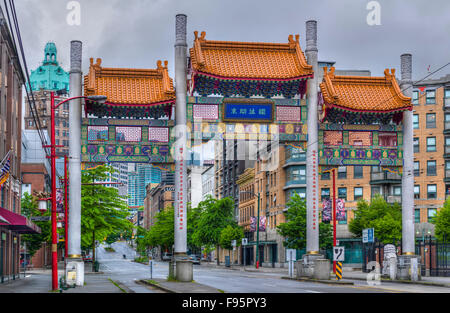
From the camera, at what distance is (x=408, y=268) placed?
4075 centimetres

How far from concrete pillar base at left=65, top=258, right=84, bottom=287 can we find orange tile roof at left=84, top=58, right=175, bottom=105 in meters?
8.70

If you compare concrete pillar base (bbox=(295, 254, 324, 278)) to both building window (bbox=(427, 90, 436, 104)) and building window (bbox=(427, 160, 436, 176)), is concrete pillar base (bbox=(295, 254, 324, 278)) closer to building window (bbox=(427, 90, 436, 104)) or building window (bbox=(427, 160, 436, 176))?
building window (bbox=(427, 160, 436, 176))

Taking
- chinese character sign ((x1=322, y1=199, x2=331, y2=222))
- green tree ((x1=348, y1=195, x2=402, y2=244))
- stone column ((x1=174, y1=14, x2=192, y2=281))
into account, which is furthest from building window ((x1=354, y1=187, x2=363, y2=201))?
stone column ((x1=174, y1=14, x2=192, y2=281))

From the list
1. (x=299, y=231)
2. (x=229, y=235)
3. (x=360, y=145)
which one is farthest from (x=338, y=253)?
(x=229, y=235)

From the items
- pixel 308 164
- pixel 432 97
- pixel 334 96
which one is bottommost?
pixel 308 164

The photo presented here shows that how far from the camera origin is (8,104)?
4850 centimetres

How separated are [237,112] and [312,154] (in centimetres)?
489

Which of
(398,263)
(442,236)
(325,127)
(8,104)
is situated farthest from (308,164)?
(442,236)

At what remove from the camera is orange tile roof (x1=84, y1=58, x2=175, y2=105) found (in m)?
36.6

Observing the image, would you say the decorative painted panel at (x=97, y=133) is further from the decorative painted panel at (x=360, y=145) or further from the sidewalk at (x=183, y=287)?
the decorative painted panel at (x=360, y=145)

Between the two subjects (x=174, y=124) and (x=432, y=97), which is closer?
(x=174, y=124)
